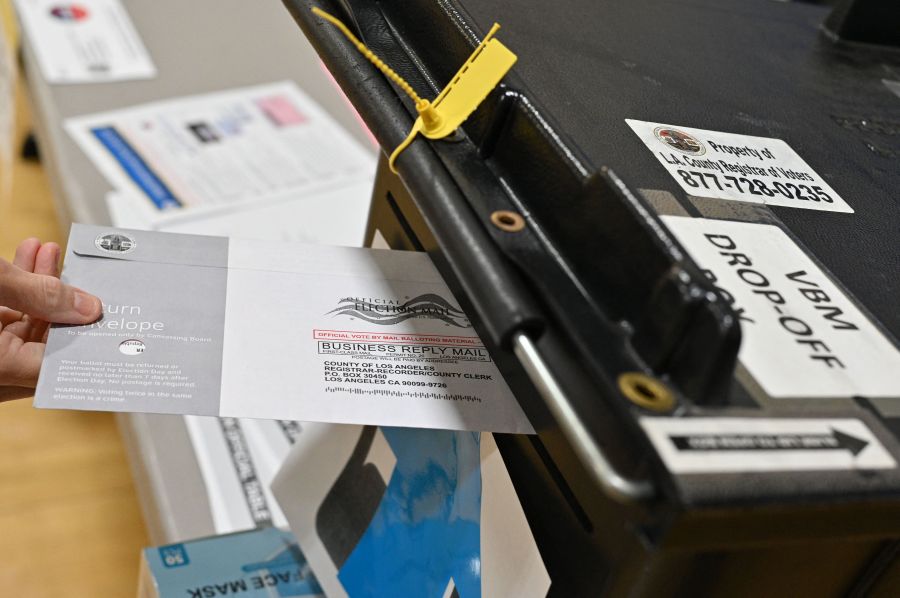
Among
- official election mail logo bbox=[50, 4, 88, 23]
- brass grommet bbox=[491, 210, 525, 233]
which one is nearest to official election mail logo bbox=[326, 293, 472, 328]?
brass grommet bbox=[491, 210, 525, 233]

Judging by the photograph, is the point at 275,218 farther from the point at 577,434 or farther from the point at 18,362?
the point at 577,434

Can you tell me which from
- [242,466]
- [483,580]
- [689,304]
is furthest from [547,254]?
[242,466]

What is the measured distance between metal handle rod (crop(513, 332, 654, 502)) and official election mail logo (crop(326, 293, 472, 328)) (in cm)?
14

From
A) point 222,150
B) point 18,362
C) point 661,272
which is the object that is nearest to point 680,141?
point 661,272

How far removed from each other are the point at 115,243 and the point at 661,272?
30 centimetres

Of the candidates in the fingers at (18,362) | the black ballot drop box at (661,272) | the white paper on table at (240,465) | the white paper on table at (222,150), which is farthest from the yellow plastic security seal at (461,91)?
the white paper on table at (222,150)

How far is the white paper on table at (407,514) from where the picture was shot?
44 cm

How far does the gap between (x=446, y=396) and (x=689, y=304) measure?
16cm

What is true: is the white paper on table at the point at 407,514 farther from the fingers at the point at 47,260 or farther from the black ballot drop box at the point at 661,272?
the fingers at the point at 47,260

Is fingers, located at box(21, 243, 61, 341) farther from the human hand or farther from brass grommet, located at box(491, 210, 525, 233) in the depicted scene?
brass grommet, located at box(491, 210, 525, 233)

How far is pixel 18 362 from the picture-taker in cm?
50

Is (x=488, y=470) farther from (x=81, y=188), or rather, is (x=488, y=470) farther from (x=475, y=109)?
(x=81, y=188)

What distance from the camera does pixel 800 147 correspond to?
493 mm

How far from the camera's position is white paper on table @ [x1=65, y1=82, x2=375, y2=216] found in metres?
1.02
